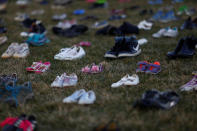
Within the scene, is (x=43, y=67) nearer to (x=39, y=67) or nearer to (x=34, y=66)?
(x=39, y=67)

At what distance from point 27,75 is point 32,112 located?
54.6 inches

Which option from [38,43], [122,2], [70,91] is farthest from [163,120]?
[122,2]

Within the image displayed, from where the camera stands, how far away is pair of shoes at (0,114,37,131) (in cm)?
279

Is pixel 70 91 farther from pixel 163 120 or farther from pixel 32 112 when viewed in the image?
pixel 163 120

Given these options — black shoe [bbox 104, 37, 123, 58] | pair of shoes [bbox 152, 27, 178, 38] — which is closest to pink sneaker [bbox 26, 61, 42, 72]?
black shoe [bbox 104, 37, 123, 58]

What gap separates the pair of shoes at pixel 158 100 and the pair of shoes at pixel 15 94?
1646 millimetres

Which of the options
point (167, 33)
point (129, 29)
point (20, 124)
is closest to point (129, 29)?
point (129, 29)

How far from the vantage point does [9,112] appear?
10.7ft

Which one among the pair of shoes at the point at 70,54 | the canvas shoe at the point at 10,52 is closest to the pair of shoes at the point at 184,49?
the pair of shoes at the point at 70,54

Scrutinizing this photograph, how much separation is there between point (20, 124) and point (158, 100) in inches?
70.8

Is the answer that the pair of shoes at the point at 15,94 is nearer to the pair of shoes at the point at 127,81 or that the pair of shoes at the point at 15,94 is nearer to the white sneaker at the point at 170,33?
the pair of shoes at the point at 127,81

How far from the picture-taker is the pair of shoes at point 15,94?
3398 millimetres

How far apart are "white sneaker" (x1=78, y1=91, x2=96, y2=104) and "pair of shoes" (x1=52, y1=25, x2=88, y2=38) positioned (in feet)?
11.8

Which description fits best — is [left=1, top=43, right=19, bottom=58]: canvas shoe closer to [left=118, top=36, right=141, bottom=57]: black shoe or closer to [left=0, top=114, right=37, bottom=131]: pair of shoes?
[left=118, top=36, right=141, bottom=57]: black shoe
